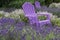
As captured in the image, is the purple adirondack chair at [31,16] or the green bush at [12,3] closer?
the purple adirondack chair at [31,16]

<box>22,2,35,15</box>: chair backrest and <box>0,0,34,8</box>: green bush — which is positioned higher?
<box>22,2,35,15</box>: chair backrest

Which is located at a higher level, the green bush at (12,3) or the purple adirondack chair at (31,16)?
the purple adirondack chair at (31,16)

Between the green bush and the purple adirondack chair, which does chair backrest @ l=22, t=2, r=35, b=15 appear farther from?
the green bush

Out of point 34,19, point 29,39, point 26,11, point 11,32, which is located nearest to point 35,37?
point 29,39

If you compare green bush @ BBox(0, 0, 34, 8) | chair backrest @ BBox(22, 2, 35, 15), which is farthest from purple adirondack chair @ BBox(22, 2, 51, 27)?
green bush @ BBox(0, 0, 34, 8)

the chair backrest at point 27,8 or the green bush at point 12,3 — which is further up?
the chair backrest at point 27,8

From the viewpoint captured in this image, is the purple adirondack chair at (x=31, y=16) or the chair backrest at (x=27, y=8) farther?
the chair backrest at (x=27, y=8)

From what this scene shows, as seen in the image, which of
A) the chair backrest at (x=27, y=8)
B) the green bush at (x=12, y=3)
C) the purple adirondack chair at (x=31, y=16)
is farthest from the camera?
the green bush at (x=12, y=3)

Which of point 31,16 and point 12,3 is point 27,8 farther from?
point 12,3

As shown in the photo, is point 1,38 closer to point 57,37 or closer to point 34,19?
point 57,37

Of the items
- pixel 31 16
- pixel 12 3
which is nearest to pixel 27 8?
pixel 31 16

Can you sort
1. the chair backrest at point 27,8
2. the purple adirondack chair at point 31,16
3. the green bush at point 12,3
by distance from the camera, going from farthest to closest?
the green bush at point 12,3 → the chair backrest at point 27,8 → the purple adirondack chair at point 31,16

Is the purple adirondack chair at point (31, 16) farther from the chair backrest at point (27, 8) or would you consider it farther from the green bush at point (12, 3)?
the green bush at point (12, 3)

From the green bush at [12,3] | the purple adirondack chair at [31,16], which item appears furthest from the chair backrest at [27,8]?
the green bush at [12,3]
